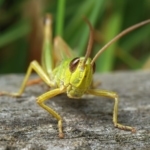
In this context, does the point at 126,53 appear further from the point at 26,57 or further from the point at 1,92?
the point at 1,92

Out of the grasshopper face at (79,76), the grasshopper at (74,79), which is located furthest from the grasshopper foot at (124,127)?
the grasshopper face at (79,76)

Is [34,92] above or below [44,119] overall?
above

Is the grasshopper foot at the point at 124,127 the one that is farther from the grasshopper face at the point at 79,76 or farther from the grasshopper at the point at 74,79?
the grasshopper face at the point at 79,76

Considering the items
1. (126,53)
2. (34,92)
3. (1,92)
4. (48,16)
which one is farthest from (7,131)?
(126,53)

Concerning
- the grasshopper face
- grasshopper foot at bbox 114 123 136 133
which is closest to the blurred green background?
the grasshopper face

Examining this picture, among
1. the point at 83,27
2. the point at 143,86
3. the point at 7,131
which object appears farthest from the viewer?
the point at 83,27

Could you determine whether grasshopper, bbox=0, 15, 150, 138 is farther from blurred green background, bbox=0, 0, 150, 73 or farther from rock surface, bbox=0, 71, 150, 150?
blurred green background, bbox=0, 0, 150, 73

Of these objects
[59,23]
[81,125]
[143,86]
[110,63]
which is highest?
[59,23]

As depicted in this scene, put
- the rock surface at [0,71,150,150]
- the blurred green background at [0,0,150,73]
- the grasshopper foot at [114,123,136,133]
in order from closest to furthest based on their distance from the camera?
the rock surface at [0,71,150,150] → the grasshopper foot at [114,123,136,133] → the blurred green background at [0,0,150,73]
